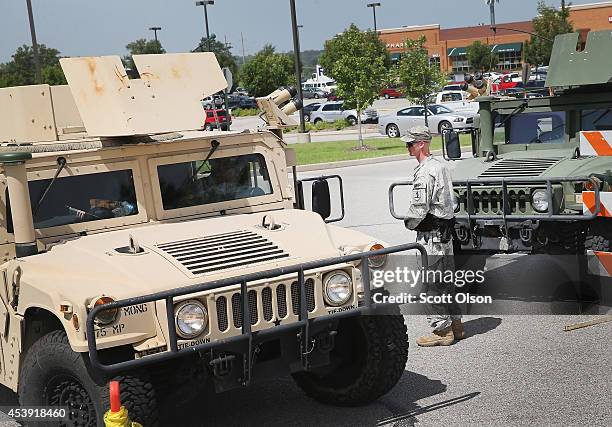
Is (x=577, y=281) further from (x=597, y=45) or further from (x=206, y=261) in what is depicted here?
(x=206, y=261)

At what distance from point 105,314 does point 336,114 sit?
39503mm

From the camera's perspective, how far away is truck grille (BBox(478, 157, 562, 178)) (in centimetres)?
912

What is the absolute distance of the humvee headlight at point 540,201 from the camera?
8664 mm

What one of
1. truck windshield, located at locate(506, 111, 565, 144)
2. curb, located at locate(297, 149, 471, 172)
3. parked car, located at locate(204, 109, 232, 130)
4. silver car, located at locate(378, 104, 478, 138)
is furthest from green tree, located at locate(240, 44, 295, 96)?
truck windshield, located at locate(506, 111, 565, 144)

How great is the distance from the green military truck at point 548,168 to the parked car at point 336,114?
3233 centimetres

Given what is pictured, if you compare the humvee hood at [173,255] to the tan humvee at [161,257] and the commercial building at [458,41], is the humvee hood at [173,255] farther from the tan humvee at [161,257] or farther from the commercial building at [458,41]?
the commercial building at [458,41]

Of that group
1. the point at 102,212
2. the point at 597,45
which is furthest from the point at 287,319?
the point at 597,45

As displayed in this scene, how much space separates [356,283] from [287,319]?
53cm

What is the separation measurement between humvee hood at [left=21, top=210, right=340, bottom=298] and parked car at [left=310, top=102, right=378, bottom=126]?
3677 centimetres

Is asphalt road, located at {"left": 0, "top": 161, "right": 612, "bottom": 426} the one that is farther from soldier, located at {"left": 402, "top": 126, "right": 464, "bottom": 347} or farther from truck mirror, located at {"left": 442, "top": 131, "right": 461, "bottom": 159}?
truck mirror, located at {"left": 442, "top": 131, "right": 461, "bottom": 159}

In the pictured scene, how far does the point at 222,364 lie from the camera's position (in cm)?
514

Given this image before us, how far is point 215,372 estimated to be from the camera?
514 centimetres

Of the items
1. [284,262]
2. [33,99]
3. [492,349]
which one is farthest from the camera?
[492,349]

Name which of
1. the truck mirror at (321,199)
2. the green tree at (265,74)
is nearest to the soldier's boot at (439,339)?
the truck mirror at (321,199)
